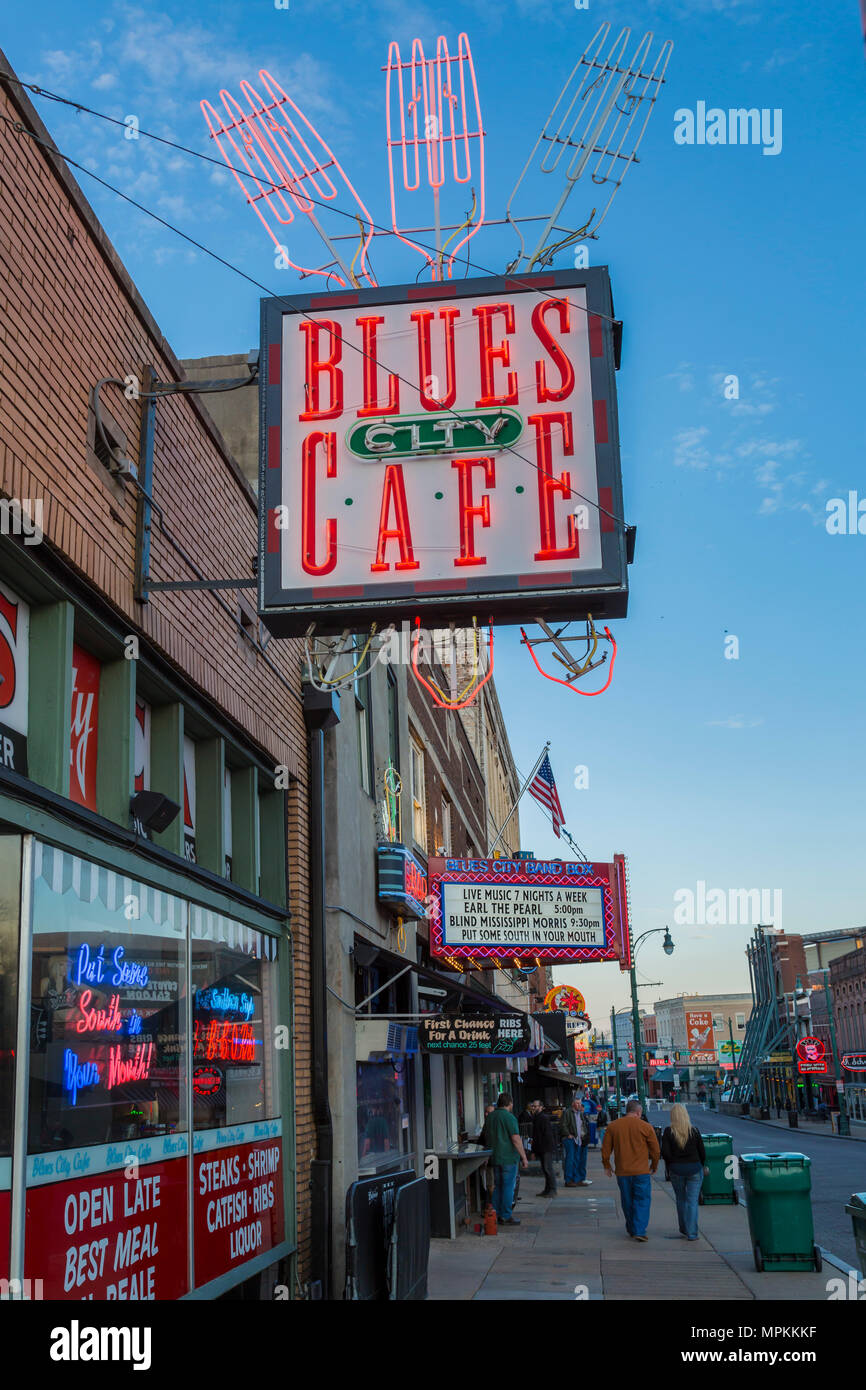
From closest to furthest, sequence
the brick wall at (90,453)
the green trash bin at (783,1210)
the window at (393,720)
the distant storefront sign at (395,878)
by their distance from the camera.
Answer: the brick wall at (90,453)
the green trash bin at (783,1210)
the distant storefront sign at (395,878)
the window at (393,720)

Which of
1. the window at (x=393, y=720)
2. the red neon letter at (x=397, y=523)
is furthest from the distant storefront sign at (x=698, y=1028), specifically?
the red neon letter at (x=397, y=523)

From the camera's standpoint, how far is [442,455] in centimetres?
823

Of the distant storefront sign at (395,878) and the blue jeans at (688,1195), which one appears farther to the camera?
the distant storefront sign at (395,878)

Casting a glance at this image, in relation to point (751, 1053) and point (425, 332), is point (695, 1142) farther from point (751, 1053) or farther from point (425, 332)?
point (751, 1053)

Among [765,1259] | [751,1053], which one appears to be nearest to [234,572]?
[765,1259]

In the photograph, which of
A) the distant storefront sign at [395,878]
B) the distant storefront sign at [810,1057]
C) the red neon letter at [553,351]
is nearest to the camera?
the red neon letter at [553,351]

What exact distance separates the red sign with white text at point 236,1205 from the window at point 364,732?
5019 millimetres

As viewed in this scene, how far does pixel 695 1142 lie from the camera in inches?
502

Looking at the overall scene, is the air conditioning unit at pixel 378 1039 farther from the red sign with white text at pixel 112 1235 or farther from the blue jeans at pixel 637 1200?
the red sign with white text at pixel 112 1235

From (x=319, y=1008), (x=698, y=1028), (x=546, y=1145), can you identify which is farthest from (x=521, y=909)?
(x=698, y=1028)

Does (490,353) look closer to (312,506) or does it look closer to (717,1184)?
(312,506)

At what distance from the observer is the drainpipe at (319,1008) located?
10.2 meters

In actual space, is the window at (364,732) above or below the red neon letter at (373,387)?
below
